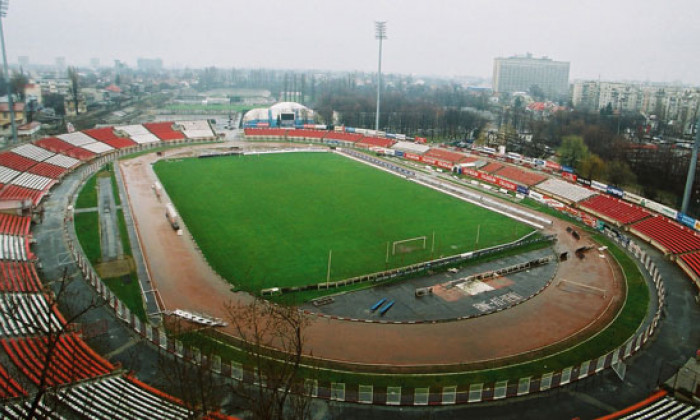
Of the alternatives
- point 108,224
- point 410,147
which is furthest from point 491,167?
point 108,224

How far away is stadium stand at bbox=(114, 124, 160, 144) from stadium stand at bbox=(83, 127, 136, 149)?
969 mm

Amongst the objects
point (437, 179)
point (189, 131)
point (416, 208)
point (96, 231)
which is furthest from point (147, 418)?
point (189, 131)

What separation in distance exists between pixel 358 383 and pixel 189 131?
197 feet

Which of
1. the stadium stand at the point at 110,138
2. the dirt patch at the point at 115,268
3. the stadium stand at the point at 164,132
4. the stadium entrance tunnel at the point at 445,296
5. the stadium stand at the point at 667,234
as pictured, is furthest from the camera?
the stadium stand at the point at 164,132

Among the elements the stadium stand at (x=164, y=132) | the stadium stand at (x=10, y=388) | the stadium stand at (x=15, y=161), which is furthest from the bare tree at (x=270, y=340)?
the stadium stand at (x=164, y=132)

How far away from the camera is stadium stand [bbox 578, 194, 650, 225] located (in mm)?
36375

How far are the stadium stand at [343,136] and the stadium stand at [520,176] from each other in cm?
2335

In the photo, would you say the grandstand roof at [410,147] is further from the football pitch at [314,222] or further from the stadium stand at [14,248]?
the stadium stand at [14,248]

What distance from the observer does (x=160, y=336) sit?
18.3 meters

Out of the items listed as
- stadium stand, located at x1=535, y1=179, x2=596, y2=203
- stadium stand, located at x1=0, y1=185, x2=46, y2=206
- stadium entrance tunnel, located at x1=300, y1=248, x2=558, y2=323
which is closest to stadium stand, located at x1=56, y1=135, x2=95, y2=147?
stadium stand, located at x1=0, y1=185, x2=46, y2=206

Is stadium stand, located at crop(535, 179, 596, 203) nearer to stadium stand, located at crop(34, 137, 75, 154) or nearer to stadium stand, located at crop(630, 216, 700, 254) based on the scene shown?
stadium stand, located at crop(630, 216, 700, 254)

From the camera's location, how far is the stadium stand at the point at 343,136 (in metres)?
69.5

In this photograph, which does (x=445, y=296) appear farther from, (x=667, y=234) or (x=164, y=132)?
(x=164, y=132)

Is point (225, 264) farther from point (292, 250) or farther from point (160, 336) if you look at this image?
point (160, 336)
